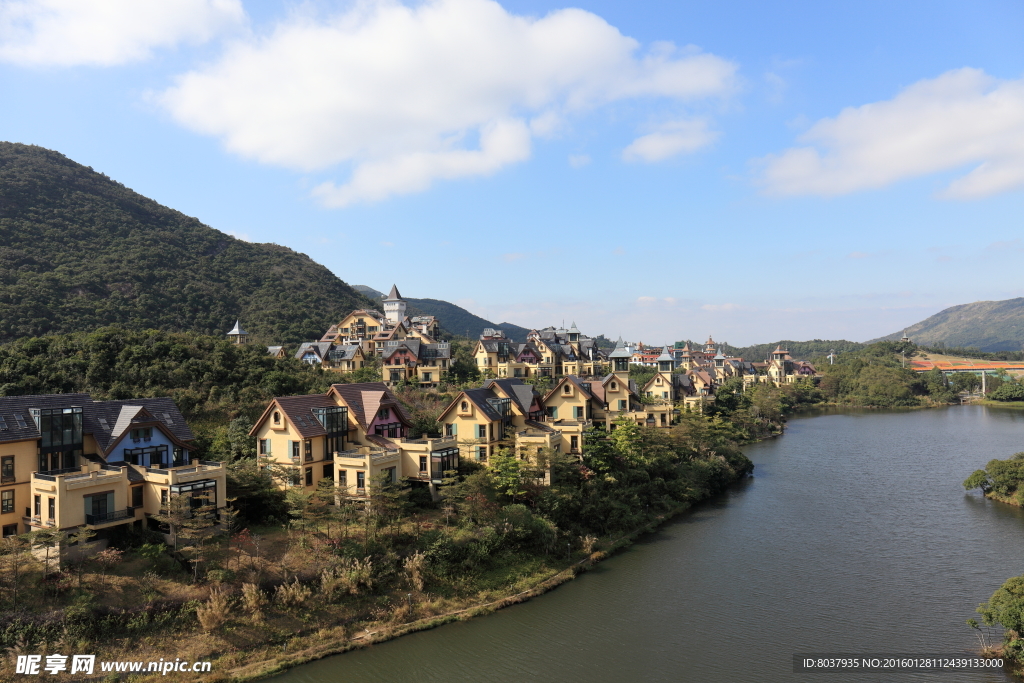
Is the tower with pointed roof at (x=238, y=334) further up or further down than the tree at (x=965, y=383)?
further up

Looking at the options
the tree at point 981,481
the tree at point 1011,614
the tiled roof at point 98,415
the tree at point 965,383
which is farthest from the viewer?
the tree at point 965,383

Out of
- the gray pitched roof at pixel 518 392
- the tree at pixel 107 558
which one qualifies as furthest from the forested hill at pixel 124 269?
the gray pitched roof at pixel 518 392

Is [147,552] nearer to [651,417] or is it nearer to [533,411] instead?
[533,411]

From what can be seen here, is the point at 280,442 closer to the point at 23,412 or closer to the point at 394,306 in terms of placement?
the point at 23,412

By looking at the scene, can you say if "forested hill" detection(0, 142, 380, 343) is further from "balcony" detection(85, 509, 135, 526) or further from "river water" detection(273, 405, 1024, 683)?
"river water" detection(273, 405, 1024, 683)

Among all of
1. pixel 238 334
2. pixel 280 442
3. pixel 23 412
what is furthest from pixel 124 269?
pixel 280 442

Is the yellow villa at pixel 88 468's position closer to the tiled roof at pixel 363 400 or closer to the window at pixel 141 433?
the window at pixel 141 433

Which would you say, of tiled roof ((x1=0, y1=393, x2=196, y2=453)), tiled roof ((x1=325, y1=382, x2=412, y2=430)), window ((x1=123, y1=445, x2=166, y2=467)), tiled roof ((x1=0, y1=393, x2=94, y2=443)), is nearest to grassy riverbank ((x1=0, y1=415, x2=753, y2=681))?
tiled roof ((x1=0, y1=393, x2=94, y2=443))
